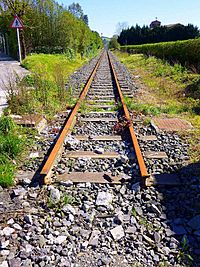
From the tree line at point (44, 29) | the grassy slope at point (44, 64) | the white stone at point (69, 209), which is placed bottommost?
the white stone at point (69, 209)

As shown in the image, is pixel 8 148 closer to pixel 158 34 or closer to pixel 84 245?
pixel 84 245

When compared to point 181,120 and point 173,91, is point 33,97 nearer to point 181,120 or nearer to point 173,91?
point 181,120

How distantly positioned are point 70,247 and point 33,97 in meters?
5.31

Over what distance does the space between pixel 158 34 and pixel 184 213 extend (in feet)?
192

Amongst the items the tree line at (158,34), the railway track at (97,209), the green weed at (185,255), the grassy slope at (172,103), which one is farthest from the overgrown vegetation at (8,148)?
the tree line at (158,34)

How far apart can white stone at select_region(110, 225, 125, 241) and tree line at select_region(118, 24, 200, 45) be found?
44115 mm

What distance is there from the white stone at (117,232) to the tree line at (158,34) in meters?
44.1

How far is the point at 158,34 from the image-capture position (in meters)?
56.3

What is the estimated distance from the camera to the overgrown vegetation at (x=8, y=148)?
3.43 metres

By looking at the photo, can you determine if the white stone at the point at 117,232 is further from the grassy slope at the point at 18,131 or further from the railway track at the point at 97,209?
the grassy slope at the point at 18,131

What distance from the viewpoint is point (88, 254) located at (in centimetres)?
234

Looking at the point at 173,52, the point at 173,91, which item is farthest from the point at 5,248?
the point at 173,52

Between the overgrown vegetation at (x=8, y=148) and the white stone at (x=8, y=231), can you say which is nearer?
the white stone at (x=8, y=231)

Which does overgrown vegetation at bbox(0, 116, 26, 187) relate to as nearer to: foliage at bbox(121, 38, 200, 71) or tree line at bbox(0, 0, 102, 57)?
foliage at bbox(121, 38, 200, 71)
